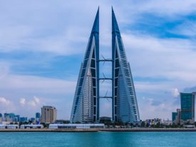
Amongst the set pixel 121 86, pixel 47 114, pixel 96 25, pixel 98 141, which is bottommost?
pixel 98 141

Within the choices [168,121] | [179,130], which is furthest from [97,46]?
[168,121]

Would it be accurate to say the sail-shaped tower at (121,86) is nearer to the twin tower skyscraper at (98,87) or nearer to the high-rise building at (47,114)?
the twin tower skyscraper at (98,87)

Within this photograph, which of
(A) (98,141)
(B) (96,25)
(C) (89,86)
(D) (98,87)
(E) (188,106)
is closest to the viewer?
(A) (98,141)

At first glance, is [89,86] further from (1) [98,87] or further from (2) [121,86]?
(2) [121,86]

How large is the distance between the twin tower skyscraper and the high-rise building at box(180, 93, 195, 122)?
1114 inches

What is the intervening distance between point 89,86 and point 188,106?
141ft

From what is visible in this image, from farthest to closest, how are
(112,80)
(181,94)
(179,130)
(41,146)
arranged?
(181,94), (112,80), (179,130), (41,146)

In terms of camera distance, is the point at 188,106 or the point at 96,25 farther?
the point at 188,106

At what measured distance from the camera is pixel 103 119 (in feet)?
495

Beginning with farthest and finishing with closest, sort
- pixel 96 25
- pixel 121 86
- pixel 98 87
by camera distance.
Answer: pixel 98 87
pixel 96 25
pixel 121 86

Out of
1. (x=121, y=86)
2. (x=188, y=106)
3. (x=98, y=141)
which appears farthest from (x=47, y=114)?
(x=98, y=141)

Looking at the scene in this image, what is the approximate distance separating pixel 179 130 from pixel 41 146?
3478 inches

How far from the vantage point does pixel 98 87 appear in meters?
149

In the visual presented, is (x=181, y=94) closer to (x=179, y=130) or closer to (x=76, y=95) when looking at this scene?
(x=179, y=130)
